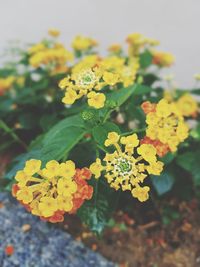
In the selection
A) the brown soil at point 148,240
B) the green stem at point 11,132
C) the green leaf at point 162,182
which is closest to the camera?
the green leaf at point 162,182

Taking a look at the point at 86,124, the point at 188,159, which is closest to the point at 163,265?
the point at 188,159

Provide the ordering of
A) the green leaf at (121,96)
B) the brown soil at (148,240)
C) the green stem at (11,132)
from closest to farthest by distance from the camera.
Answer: the green leaf at (121,96), the brown soil at (148,240), the green stem at (11,132)

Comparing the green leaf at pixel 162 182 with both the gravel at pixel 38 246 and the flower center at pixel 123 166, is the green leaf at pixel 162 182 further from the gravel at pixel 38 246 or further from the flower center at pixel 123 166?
the flower center at pixel 123 166

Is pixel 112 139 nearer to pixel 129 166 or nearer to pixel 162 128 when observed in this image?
pixel 129 166

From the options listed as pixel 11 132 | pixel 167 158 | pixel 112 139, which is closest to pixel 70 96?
pixel 112 139

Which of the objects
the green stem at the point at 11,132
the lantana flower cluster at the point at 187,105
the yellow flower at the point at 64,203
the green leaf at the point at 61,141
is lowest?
the lantana flower cluster at the point at 187,105

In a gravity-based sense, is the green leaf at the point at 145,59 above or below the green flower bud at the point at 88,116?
below

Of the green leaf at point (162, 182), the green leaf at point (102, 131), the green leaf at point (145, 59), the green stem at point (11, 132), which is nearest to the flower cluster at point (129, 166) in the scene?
the green leaf at point (102, 131)

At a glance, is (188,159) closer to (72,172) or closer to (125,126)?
(125,126)
